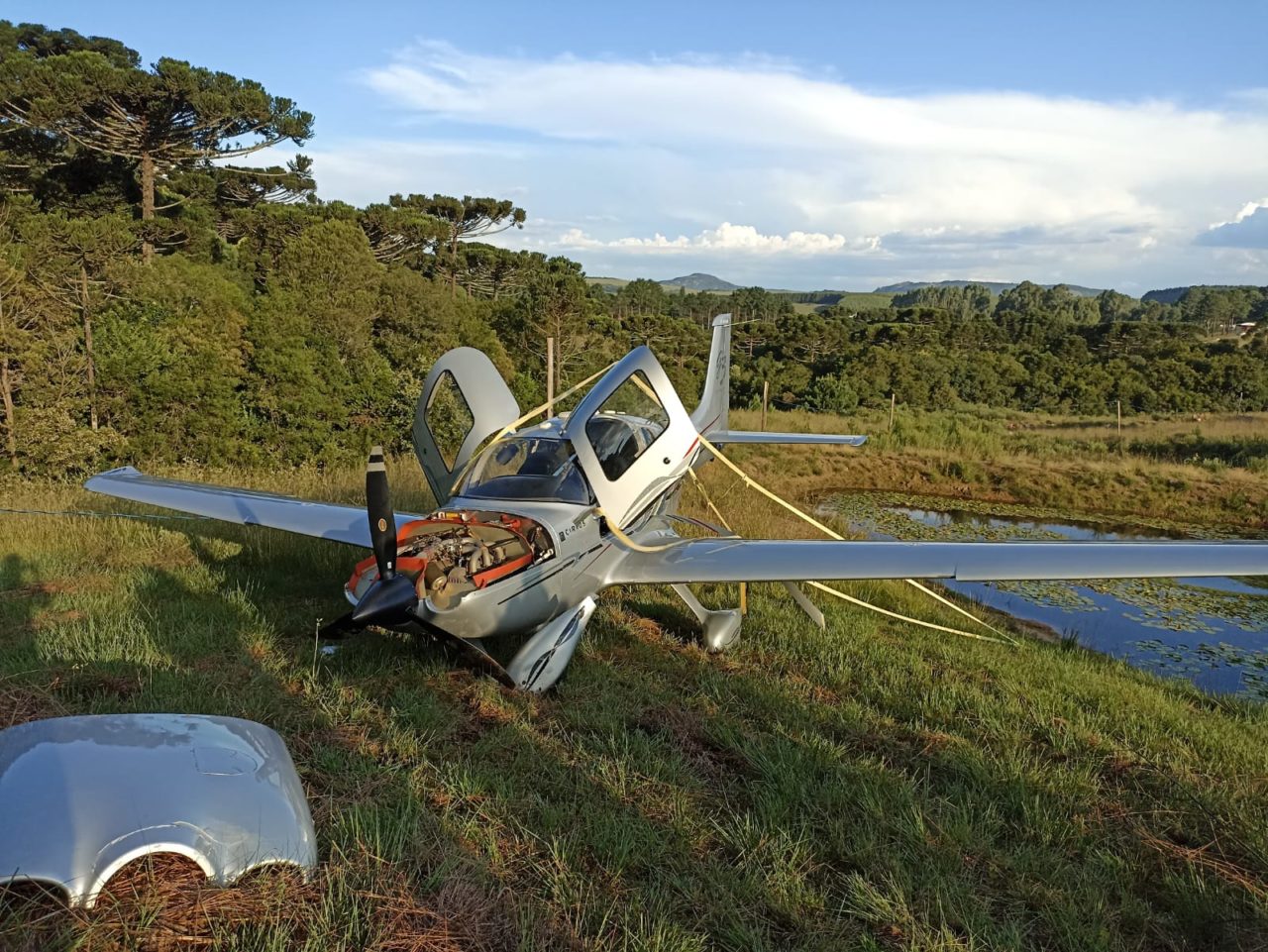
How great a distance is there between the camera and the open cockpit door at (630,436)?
19.6 feet

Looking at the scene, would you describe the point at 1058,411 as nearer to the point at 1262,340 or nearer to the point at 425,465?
the point at 1262,340

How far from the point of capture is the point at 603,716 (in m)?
4.49

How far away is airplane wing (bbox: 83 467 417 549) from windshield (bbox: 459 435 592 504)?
3.64 ft

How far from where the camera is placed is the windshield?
587 cm

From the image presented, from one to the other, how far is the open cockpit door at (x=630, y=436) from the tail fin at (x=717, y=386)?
12.6 ft

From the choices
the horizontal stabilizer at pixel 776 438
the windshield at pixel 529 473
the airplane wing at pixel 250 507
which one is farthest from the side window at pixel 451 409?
the horizontal stabilizer at pixel 776 438

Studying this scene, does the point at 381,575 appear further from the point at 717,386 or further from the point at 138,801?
the point at 717,386

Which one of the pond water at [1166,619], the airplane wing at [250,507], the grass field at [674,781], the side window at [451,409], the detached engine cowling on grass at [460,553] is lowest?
the pond water at [1166,619]

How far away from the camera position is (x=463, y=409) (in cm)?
726

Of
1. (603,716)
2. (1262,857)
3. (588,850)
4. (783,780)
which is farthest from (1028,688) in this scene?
(588,850)

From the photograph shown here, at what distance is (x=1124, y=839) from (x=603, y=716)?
280 cm

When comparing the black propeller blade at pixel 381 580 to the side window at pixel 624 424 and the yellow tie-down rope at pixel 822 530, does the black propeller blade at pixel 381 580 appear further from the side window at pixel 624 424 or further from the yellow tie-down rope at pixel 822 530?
the side window at pixel 624 424

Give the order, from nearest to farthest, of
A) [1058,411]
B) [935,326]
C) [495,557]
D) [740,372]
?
1. [495,557]
2. [1058,411]
3. [740,372]
4. [935,326]

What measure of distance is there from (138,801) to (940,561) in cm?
494
